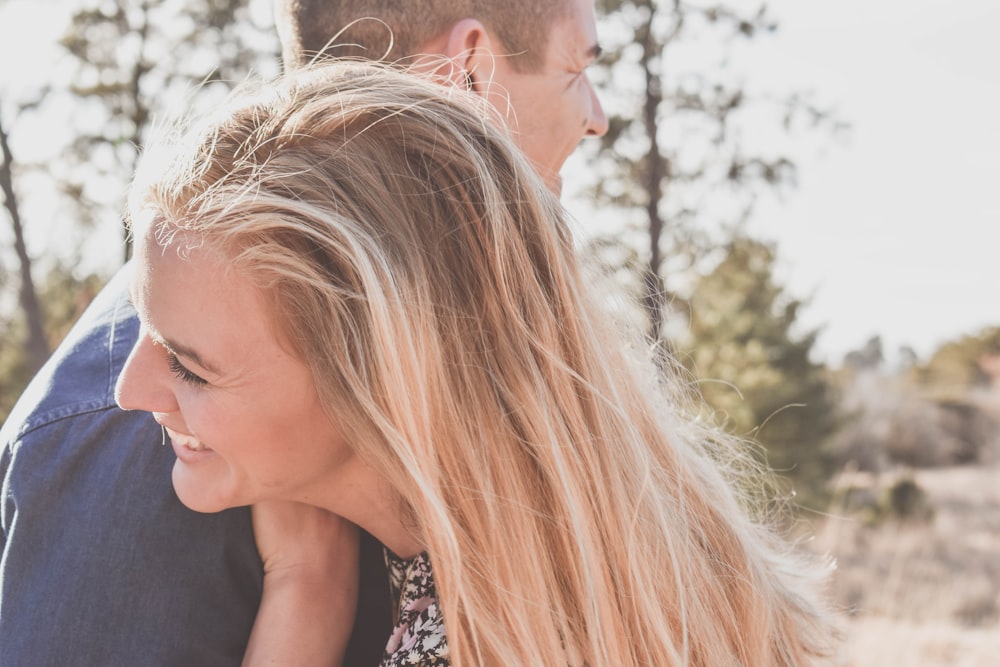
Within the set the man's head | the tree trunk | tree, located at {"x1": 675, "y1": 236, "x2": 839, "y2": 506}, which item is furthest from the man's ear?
tree, located at {"x1": 675, "y1": 236, "x2": 839, "y2": 506}

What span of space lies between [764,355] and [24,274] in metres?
11.2

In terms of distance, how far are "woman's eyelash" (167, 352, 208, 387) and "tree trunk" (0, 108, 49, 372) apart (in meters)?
11.7

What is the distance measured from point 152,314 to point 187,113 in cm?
54

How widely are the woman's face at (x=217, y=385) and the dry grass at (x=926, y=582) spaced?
1627mm

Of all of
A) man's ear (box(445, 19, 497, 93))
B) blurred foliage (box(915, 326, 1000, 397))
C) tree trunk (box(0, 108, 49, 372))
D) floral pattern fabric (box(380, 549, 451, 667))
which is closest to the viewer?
floral pattern fabric (box(380, 549, 451, 667))

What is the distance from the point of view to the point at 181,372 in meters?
1.62

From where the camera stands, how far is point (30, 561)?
1.68 metres

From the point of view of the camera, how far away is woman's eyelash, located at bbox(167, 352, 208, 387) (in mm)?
1594

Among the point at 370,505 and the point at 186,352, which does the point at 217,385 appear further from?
the point at 370,505

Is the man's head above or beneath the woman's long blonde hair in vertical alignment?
above

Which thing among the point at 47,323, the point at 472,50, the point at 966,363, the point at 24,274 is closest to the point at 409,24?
the point at 472,50

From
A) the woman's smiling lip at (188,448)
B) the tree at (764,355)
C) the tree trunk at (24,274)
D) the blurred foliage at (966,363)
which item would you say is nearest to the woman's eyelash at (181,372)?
the woman's smiling lip at (188,448)

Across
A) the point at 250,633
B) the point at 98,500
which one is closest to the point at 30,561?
the point at 98,500

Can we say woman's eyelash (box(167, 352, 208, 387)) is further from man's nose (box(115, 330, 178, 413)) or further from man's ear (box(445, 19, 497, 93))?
man's ear (box(445, 19, 497, 93))
